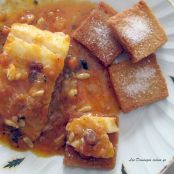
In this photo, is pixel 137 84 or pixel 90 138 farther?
pixel 137 84

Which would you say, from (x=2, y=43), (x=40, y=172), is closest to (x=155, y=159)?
(x=40, y=172)

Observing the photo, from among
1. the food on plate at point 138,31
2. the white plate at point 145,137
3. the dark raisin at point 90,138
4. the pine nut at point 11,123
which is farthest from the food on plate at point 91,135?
the food on plate at point 138,31

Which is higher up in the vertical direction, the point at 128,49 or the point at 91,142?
the point at 128,49

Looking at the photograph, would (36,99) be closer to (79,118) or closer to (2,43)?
(79,118)

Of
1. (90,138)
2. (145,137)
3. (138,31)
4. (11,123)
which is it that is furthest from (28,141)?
(138,31)

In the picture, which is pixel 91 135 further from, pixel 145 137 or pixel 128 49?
pixel 128 49

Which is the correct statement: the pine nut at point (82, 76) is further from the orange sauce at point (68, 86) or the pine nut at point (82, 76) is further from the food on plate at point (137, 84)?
the food on plate at point (137, 84)
